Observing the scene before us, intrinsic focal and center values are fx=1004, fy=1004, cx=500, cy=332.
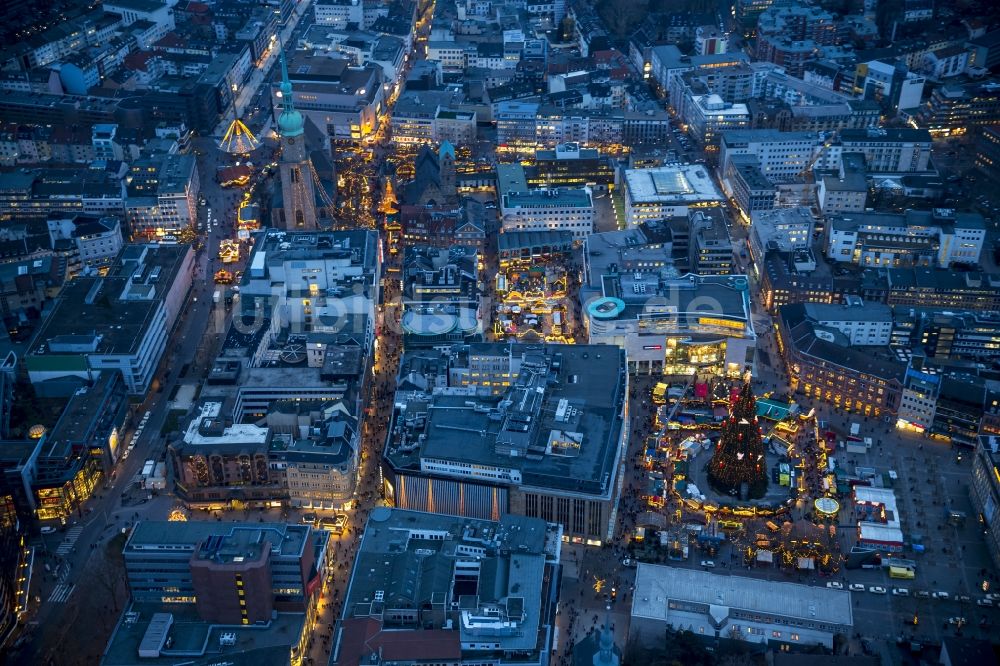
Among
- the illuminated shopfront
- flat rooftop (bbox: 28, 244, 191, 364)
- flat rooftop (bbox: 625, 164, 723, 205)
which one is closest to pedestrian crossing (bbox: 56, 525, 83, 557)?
the illuminated shopfront

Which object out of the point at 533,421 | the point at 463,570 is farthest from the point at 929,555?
the point at 463,570

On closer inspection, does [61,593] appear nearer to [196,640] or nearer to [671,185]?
[196,640]

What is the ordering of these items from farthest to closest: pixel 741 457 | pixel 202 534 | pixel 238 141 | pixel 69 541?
pixel 238 141
pixel 741 457
pixel 69 541
pixel 202 534

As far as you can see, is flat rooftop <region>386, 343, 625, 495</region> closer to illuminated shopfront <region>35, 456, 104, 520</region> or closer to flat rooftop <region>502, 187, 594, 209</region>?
illuminated shopfront <region>35, 456, 104, 520</region>

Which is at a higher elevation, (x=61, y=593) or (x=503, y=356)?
(x=503, y=356)

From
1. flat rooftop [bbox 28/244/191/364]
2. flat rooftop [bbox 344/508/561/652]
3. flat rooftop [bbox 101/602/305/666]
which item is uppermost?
flat rooftop [bbox 28/244/191/364]

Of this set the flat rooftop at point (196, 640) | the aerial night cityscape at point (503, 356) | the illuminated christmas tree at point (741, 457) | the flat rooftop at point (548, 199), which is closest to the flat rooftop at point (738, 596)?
the aerial night cityscape at point (503, 356)
